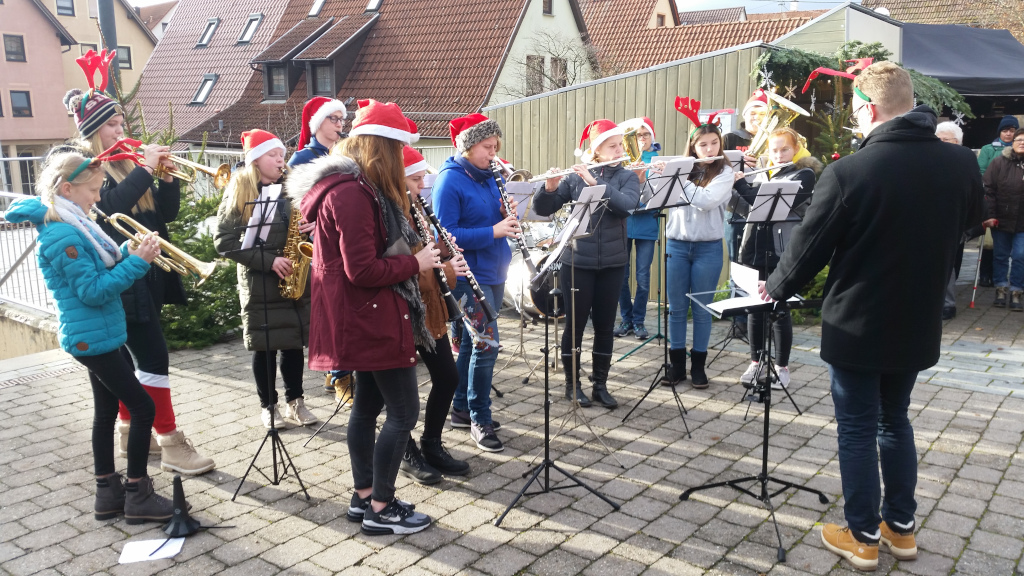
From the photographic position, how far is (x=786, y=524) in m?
3.91

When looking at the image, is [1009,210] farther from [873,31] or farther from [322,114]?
[322,114]

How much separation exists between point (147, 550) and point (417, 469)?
4.74 ft

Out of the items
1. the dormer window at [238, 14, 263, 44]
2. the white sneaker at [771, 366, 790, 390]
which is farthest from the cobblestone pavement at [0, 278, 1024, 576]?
the dormer window at [238, 14, 263, 44]

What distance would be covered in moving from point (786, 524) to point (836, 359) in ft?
3.38

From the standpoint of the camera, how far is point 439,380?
4.31 metres

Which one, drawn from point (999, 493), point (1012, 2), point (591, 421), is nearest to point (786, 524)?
point (999, 493)

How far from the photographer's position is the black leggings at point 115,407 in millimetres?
3846

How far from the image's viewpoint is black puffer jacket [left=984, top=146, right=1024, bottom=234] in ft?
28.2

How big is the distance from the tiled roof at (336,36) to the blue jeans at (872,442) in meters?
22.5

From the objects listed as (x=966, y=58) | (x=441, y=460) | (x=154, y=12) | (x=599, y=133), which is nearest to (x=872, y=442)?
(x=441, y=460)

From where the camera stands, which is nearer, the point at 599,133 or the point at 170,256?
the point at 170,256

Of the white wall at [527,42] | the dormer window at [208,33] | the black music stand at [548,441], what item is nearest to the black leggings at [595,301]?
the black music stand at [548,441]

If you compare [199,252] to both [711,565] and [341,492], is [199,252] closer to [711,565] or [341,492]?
[341,492]

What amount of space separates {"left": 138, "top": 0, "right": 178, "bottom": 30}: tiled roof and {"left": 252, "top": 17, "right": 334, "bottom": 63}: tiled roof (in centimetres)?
2361
